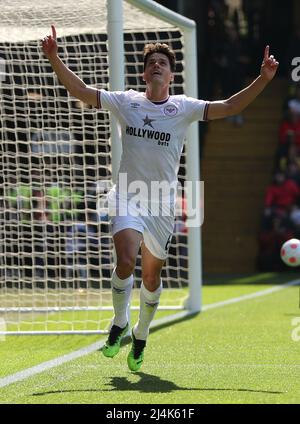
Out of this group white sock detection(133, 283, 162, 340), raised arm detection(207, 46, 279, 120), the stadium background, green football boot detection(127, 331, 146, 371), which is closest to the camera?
raised arm detection(207, 46, 279, 120)

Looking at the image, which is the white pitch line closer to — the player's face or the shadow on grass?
the shadow on grass

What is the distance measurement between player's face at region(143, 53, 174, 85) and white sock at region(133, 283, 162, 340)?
1562 mm

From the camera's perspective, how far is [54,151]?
1370cm

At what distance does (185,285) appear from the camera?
57.8ft

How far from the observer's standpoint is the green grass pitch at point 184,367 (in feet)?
23.5

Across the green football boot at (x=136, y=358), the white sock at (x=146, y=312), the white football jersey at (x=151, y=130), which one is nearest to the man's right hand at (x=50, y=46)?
the white football jersey at (x=151, y=130)

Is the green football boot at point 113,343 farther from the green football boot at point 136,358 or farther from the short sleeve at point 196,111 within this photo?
the short sleeve at point 196,111

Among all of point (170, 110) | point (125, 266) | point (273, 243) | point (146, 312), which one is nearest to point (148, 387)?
point (125, 266)

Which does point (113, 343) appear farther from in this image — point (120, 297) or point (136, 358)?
point (120, 297)

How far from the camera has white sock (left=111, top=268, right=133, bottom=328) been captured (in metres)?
8.41

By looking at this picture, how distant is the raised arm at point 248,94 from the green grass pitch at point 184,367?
6.12 ft

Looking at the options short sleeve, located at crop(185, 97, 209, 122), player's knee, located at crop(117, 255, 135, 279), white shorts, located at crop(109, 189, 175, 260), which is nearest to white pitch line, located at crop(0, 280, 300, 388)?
player's knee, located at crop(117, 255, 135, 279)
